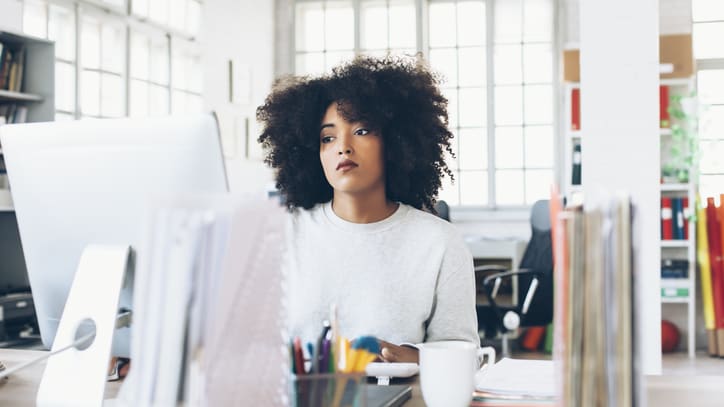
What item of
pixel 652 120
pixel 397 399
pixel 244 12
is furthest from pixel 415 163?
pixel 244 12

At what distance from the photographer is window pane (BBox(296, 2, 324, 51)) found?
7.52 metres

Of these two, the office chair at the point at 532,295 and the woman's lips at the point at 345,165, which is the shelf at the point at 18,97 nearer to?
the office chair at the point at 532,295

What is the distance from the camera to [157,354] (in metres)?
0.70

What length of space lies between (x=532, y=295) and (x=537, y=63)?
310 cm

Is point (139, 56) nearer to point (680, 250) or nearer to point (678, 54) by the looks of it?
point (678, 54)

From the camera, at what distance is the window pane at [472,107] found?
711cm

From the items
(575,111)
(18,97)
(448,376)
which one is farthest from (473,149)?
(448,376)

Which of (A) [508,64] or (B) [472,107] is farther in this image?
(B) [472,107]

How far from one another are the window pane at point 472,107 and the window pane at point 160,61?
264cm

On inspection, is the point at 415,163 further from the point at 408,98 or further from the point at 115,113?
the point at 115,113

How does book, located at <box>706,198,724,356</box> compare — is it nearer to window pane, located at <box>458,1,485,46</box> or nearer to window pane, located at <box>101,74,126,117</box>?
window pane, located at <box>458,1,485,46</box>

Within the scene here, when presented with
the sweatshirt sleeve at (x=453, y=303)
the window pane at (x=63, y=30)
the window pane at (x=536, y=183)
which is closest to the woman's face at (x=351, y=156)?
the sweatshirt sleeve at (x=453, y=303)

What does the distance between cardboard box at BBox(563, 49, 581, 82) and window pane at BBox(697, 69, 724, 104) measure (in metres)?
1.06

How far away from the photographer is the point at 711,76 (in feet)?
20.3
